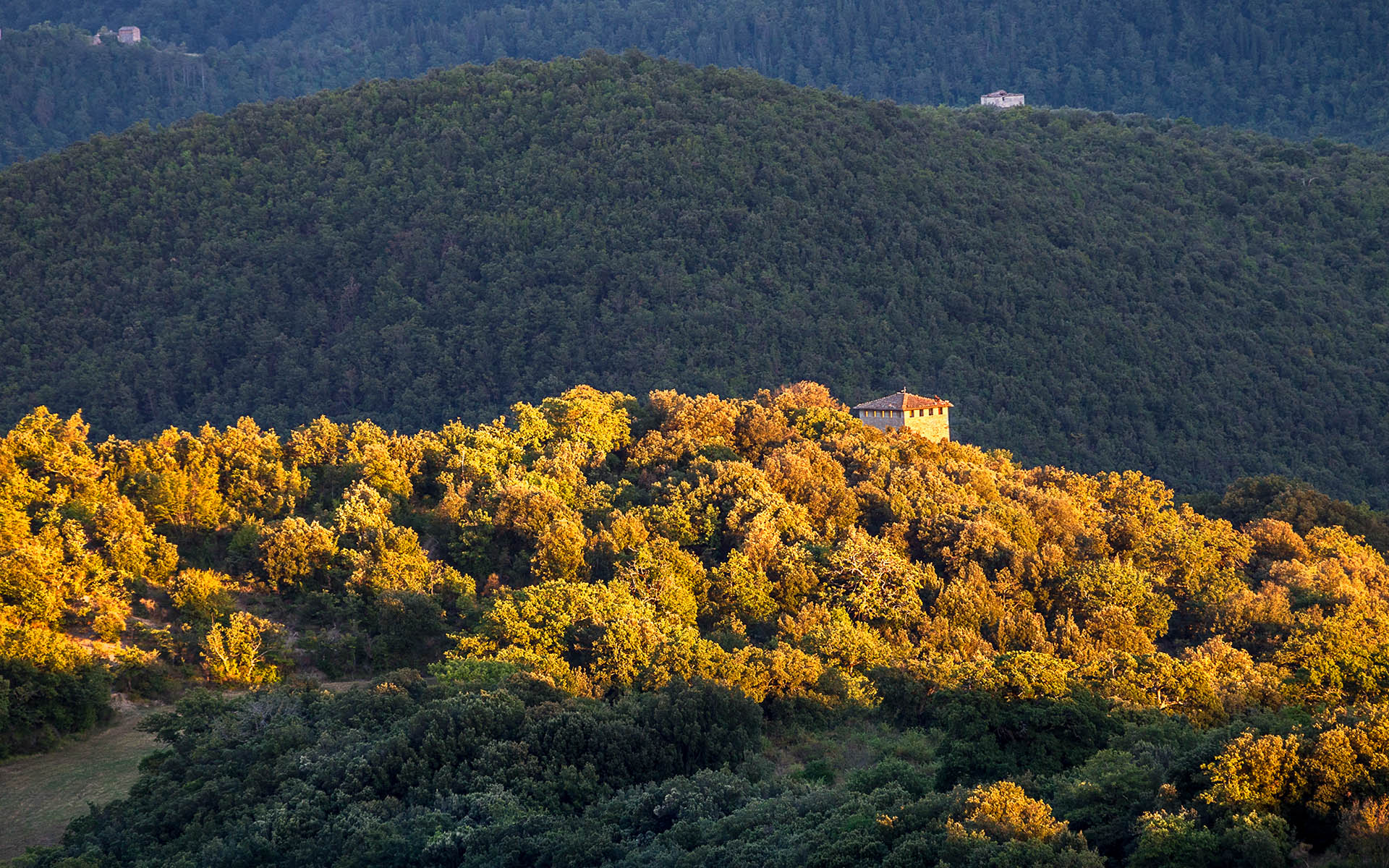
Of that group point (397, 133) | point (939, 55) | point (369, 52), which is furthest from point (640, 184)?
point (369, 52)

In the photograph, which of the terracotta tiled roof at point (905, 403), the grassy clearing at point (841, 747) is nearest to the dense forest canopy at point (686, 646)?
Answer: the grassy clearing at point (841, 747)

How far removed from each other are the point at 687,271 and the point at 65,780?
47.6 m

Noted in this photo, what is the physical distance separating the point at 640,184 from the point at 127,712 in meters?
48.2

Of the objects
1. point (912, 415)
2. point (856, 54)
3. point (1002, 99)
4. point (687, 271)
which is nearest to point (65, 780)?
point (912, 415)

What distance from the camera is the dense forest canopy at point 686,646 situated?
17.9 metres

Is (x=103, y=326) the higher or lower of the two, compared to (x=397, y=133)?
lower

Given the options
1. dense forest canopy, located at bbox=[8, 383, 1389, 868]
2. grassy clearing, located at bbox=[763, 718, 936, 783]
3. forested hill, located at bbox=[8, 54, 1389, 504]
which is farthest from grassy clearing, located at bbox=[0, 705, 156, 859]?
forested hill, located at bbox=[8, 54, 1389, 504]

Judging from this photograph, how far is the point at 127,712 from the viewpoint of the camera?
88.9ft

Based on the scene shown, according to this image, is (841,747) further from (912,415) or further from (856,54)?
(856,54)

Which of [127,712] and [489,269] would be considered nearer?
[127,712]

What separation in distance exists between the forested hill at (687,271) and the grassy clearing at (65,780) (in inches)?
1473

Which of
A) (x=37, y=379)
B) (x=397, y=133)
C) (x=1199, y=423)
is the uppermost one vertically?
(x=397, y=133)

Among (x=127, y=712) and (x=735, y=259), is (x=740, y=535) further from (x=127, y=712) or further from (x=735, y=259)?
(x=735, y=259)

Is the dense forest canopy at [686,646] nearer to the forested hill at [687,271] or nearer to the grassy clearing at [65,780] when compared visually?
the grassy clearing at [65,780]
